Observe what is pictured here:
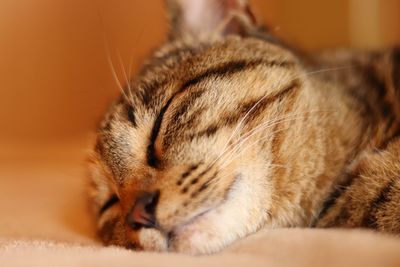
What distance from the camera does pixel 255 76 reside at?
1.22 metres

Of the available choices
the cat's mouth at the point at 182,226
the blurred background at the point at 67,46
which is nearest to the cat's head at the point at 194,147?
the cat's mouth at the point at 182,226

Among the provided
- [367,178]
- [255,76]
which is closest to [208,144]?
[255,76]

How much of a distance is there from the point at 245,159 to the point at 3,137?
7.68 feet

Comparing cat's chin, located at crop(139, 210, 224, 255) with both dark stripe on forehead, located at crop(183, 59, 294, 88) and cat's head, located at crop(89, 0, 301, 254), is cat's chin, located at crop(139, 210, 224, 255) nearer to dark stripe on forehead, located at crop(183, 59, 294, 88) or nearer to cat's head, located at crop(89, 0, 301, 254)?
cat's head, located at crop(89, 0, 301, 254)

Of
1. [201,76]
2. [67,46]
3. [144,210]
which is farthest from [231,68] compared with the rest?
[67,46]

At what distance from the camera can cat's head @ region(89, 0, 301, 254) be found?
102cm

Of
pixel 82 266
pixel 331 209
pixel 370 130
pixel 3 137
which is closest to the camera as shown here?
pixel 82 266

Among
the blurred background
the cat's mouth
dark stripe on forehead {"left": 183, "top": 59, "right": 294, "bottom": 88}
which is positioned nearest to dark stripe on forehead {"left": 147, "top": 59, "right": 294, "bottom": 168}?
dark stripe on forehead {"left": 183, "top": 59, "right": 294, "bottom": 88}

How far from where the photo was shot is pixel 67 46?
304cm

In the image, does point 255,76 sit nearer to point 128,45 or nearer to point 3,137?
point 128,45

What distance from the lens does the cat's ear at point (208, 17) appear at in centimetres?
145

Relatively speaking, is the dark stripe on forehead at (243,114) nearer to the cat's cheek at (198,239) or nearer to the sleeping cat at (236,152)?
the sleeping cat at (236,152)

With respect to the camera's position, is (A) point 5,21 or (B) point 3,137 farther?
(B) point 3,137

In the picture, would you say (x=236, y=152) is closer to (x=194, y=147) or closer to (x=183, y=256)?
(x=194, y=147)
